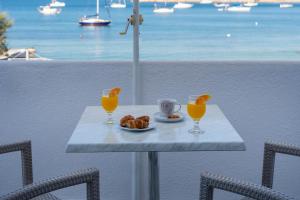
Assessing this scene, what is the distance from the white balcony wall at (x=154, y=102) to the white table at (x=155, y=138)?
1.72 ft

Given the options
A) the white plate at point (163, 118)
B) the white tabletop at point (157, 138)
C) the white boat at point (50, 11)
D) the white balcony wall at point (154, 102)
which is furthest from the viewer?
the white boat at point (50, 11)

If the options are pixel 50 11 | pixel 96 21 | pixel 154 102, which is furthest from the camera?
pixel 50 11

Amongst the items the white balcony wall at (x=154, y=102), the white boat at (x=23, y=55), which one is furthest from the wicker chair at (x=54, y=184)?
the white boat at (x=23, y=55)

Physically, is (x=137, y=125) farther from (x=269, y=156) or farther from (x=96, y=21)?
(x=96, y=21)

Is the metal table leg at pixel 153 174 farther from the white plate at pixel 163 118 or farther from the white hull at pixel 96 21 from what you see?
the white hull at pixel 96 21

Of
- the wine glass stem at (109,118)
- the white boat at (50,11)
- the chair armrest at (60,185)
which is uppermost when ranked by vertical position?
the white boat at (50,11)

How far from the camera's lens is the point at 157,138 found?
4.07 feet

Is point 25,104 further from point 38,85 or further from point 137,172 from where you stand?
point 137,172

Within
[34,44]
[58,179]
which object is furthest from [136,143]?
[34,44]

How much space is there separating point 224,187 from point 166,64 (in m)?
0.91

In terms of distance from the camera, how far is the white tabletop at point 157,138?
3.95 ft

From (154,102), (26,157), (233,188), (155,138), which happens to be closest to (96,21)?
(154,102)

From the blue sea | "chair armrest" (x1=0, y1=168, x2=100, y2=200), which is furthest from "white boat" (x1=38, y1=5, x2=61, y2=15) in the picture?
"chair armrest" (x1=0, y1=168, x2=100, y2=200)

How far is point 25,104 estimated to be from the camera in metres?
1.97
